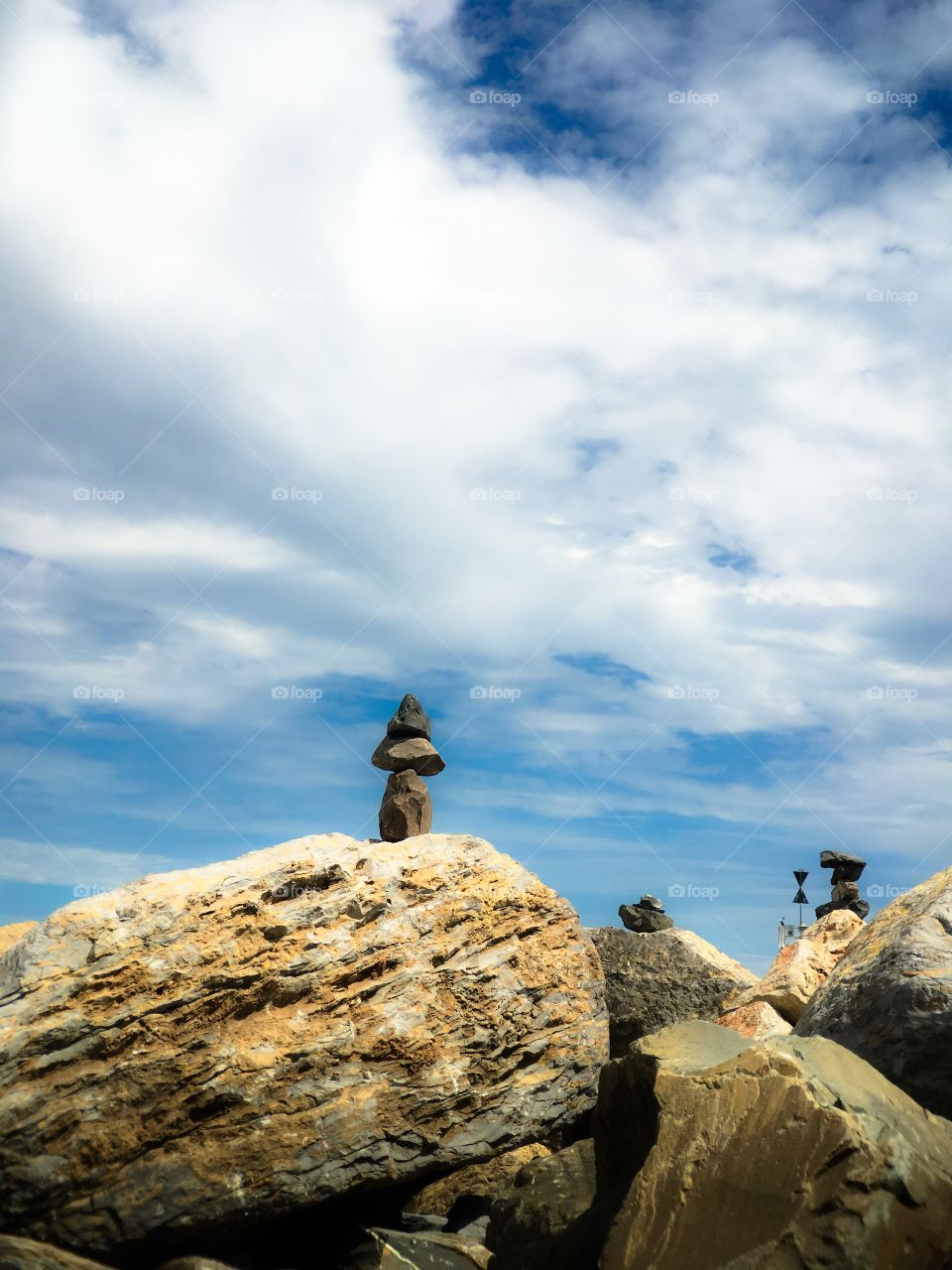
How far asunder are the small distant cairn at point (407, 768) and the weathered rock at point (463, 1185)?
29.7 ft

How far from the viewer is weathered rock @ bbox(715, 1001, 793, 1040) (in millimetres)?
12827

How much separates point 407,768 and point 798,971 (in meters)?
8.25

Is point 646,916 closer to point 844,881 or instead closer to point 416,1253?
point 416,1253

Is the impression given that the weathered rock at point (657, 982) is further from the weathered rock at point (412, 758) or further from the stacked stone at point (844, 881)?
the stacked stone at point (844, 881)

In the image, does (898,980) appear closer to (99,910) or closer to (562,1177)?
(562,1177)

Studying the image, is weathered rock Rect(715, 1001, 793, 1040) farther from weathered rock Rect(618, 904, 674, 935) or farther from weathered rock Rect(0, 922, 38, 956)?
weathered rock Rect(0, 922, 38, 956)

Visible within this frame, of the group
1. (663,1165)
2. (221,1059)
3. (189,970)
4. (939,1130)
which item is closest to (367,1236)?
(221,1059)

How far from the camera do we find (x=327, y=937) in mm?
9250

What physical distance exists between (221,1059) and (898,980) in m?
5.60

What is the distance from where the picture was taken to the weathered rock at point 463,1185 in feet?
31.3

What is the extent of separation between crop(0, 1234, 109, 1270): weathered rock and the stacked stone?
29729 mm

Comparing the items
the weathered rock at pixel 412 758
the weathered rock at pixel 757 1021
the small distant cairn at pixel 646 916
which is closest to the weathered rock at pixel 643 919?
the small distant cairn at pixel 646 916

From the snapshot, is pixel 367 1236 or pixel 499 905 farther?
pixel 499 905

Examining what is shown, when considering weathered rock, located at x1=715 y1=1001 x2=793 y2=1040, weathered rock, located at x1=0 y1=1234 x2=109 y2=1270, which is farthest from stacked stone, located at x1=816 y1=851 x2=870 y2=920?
weathered rock, located at x1=0 y1=1234 x2=109 y2=1270
